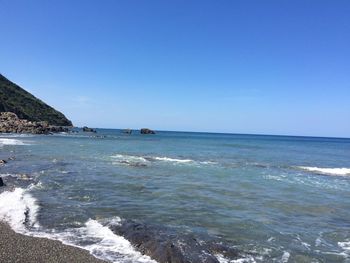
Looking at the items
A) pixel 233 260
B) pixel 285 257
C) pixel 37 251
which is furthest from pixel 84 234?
pixel 285 257

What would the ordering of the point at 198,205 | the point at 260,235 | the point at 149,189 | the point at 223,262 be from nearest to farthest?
the point at 223,262, the point at 260,235, the point at 198,205, the point at 149,189

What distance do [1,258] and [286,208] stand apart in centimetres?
1436

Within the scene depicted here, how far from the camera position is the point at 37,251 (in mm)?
10820

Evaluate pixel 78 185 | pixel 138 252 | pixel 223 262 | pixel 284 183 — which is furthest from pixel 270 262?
pixel 284 183

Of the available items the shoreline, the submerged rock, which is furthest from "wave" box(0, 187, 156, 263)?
the shoreline

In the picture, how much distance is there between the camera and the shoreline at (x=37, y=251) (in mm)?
10266

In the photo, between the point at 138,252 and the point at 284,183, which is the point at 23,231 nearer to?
the point at 138,252

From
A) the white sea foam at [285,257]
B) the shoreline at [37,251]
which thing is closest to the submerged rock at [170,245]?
the white sea foam at [285,257]

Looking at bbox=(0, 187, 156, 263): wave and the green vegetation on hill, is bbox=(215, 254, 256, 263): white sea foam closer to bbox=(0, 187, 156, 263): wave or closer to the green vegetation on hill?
bbox=(0, 187, 156, 263): wave

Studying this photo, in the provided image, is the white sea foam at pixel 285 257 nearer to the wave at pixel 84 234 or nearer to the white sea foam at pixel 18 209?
the wave at pixel 84 234

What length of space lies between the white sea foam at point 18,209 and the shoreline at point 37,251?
1.44 metres

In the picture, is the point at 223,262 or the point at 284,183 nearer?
the point at 223,262

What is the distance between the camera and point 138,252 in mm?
11664

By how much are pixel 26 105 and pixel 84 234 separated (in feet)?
503
